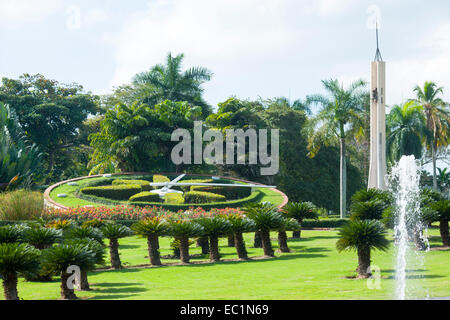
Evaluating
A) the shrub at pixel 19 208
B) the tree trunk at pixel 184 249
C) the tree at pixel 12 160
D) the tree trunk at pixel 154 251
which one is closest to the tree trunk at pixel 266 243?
the tree trunk at pixel 184 249

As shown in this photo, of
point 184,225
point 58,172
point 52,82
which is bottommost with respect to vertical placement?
point 184,225

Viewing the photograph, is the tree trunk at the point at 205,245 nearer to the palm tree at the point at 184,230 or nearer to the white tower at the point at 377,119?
the palm tree at the point at 184,230

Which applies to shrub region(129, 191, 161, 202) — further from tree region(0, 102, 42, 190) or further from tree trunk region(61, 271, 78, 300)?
tree trunk region(61, 271, 78, 300)

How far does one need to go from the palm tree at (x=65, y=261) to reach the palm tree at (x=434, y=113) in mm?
38292

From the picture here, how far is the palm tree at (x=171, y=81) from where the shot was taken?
43.5 meters

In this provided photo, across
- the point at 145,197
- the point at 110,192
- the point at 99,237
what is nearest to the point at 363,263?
the point at 99,237

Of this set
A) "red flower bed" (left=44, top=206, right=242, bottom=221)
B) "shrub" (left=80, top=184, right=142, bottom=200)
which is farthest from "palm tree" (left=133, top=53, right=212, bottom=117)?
"red flower bed" (left=44, top=206, right=242, bottom=221)

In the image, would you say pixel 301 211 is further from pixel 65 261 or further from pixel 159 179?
pixel 159 179

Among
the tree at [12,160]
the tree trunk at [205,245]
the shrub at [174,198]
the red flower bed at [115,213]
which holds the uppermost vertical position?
the tree at [12,160]

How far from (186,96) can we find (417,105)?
62.3ft

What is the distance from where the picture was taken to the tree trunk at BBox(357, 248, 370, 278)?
12547 millimetres
